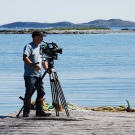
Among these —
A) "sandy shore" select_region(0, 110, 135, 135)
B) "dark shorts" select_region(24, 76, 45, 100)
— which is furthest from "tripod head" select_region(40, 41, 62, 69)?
"sandy shore" select_region(0, 110, 135, 135)

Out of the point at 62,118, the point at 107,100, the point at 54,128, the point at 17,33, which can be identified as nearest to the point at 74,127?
the point at 54,128

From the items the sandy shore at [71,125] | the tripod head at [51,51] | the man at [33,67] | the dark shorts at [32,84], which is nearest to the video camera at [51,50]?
the tripod head at [51,51]

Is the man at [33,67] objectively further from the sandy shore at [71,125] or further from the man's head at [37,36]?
the sandy shore at [71,125]

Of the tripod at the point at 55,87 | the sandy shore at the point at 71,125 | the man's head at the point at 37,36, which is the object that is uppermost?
the man's head at the point at 37,36

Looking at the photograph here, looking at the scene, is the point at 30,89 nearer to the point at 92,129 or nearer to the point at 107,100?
the point at 92,129

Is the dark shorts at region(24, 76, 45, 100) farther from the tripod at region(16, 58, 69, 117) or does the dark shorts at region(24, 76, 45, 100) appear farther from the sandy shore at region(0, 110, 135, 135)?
the sandy shore at region(0, 110, 135, 135)

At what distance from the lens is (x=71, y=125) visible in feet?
37.4

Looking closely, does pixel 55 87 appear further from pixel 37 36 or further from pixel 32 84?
pixel 37 36

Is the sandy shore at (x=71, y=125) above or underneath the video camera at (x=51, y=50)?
underneath

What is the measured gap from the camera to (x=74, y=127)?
1115 cm

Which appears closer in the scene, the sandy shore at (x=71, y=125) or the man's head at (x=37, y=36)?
the sandy shore at (x=71, y=125)

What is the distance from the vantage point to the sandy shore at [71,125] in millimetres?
10578

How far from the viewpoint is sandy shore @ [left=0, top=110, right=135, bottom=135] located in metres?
10.6

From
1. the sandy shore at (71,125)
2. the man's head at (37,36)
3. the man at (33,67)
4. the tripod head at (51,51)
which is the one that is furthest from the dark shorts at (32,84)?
the man's head at (37,36)
